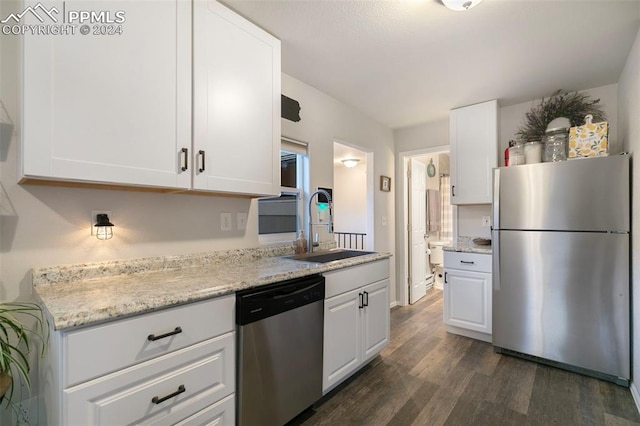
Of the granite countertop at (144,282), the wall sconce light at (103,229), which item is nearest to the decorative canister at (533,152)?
the granite countertop at (144,282)

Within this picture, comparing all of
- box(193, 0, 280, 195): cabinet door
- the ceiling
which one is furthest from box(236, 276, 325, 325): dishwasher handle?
the ceiling

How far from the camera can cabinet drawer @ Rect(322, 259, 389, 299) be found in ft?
6.29

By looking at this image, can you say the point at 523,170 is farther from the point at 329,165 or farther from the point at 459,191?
the point at 329,165

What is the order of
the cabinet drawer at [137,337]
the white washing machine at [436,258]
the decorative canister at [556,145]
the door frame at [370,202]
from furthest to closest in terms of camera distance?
the white washing machine at [436,258] < the door frame at [370,202] < the decorative canister at [556,145] < the cabinet drawer at [137,337]

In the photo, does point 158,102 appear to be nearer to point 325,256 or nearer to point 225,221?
point 225,221

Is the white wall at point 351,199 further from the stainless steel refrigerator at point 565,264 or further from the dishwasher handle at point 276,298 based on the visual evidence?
the dishwasher handle at point 276,298

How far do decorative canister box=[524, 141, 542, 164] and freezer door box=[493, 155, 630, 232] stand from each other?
259 mm

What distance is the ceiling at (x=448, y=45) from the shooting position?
1711 millimetres

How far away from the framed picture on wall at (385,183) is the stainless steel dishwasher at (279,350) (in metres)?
2.28

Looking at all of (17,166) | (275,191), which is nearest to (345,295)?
(275,191)

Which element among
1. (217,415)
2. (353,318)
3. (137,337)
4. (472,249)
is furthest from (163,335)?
(472,249)

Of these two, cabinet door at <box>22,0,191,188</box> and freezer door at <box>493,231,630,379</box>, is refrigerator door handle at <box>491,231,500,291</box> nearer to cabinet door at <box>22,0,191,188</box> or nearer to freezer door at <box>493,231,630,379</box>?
freezer door at <box>493,231,630,379</box>

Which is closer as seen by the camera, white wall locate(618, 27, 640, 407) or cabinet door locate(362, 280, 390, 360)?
white wall locate(618, 27, 640, 407)
